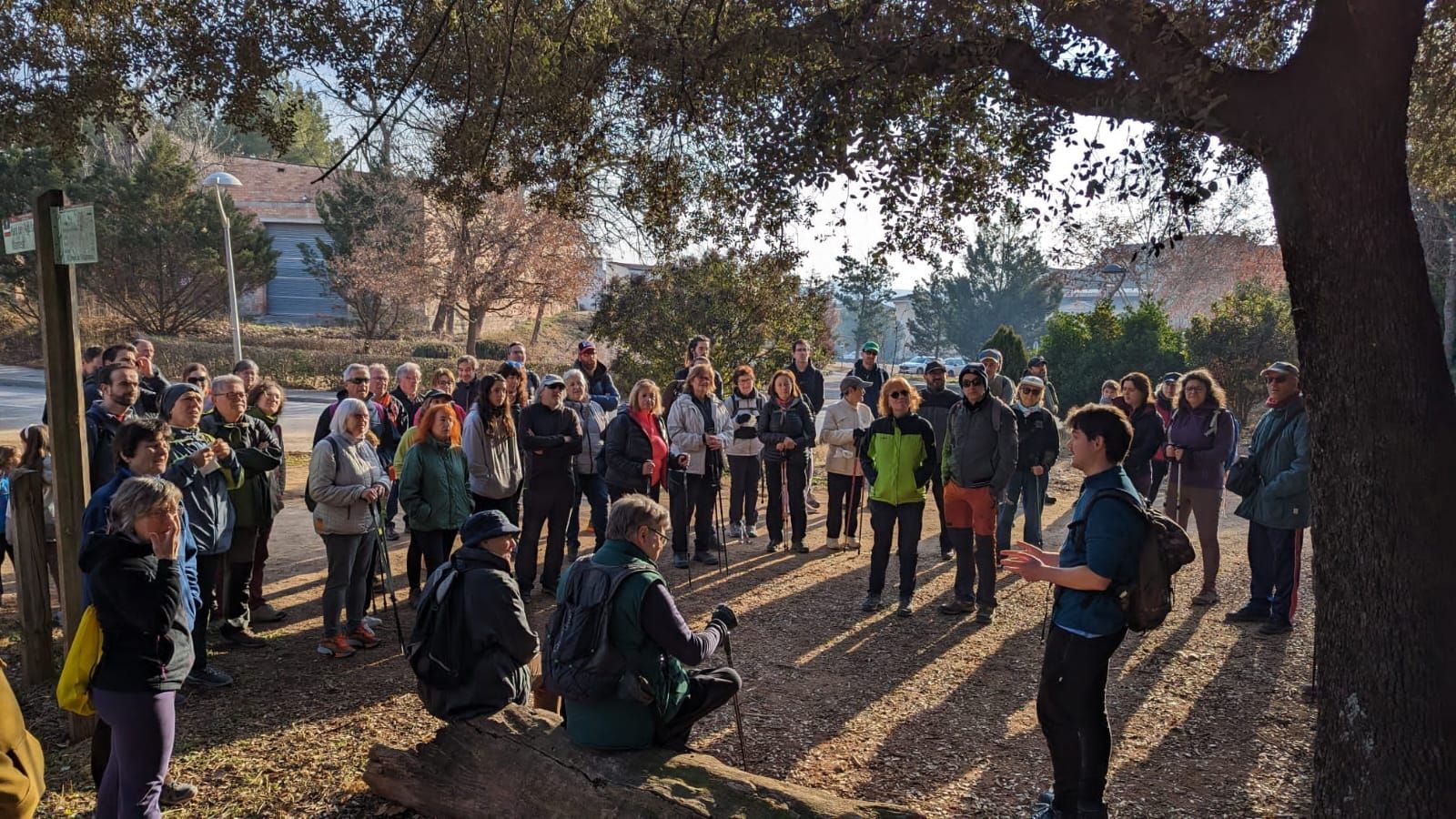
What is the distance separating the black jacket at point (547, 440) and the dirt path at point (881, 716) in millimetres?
1077

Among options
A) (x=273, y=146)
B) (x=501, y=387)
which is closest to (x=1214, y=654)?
(x=501, y=387)

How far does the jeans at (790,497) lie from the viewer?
375 inches

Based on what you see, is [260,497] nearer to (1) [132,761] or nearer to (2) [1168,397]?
(1) [132,761]

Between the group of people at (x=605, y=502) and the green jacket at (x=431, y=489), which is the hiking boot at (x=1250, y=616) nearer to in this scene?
the group of people at (x=605, y=502)

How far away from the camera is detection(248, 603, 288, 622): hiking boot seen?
707cm

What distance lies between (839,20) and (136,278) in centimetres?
3341

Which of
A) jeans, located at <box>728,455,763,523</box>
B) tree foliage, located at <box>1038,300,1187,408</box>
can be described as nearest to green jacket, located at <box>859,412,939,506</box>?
jeans, located at <box>728,455,763,523</box>

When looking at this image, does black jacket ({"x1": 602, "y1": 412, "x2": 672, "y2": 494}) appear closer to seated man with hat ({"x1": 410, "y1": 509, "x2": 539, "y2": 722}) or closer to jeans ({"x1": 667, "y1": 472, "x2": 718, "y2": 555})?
jeans ({"x1": 667, "y1": 472, "x2": 718, "y2": 555})

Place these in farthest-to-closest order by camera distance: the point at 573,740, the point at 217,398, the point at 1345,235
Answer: the point at 217,398 → the point at 573,740 → the point at 1345,235

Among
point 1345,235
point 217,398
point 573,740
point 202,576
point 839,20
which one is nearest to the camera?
point 1345,235

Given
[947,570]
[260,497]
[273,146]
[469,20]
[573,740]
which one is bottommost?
[947,570]

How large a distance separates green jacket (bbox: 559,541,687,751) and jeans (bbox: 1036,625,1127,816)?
1592 millimetres

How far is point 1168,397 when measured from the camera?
10781mm

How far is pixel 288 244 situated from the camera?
146 ft
